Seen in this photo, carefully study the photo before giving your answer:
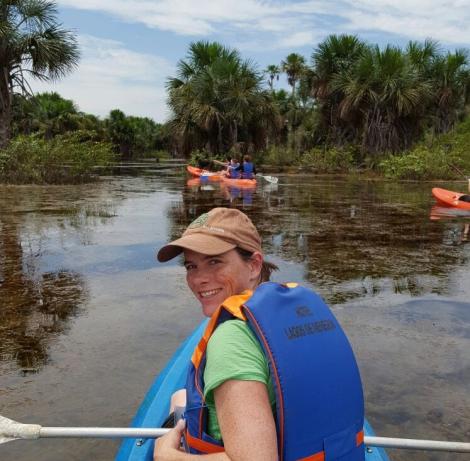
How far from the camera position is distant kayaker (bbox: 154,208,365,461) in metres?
1.29

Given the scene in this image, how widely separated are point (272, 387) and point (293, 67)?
2033 inches

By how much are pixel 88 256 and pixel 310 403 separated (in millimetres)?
6235

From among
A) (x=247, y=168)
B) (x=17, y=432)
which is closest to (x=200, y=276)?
(x=17, y=432)

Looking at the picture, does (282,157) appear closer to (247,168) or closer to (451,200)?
(247,168)

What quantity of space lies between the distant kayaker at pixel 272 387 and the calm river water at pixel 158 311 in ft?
5.14

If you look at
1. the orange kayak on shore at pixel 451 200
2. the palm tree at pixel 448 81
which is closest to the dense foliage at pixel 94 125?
the palm tree at pixel 448 81

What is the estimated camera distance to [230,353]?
1.36 metres

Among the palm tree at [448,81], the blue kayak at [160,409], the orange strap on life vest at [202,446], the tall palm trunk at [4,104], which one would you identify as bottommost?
the blue kayak at [160,409]

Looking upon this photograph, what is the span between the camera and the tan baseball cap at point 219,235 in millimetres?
1741

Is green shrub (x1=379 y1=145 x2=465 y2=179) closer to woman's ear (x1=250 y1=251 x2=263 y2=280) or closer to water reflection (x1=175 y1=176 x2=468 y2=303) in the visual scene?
water reflection (x1=175 y1=176 x2=468 y2=303)

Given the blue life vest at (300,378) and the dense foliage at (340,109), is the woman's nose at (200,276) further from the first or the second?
the dense foliage at (340,109)

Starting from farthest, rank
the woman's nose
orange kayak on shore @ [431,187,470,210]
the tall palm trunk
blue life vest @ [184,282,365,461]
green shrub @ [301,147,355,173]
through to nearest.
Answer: green shrub @ [301,147,355,173] → the tall palm trunk → orange kayak on shore @ [431,187,470,210] → the woman's nose → blue life vest @ [184,282,365,461]

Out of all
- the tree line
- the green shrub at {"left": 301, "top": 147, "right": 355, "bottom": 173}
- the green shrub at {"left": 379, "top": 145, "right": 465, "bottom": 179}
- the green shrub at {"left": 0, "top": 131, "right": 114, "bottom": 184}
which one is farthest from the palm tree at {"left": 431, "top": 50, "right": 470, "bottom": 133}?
the green shrub at {"left": 0, "top": 131, "right": 114, "bottom": 184}

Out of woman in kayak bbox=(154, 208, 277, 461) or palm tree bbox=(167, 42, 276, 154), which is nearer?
woman in kayak bbox=(154, 208, 277, 461)
